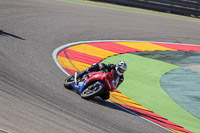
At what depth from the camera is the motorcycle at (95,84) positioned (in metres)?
8.61

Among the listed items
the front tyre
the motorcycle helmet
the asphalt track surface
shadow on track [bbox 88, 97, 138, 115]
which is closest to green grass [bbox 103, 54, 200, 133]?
shadow on track [bbox 88, 97, 138, 115]

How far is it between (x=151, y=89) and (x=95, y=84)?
316cm

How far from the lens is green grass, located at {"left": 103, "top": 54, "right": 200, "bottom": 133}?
9.70m

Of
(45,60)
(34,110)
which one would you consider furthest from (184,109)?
(34,110)

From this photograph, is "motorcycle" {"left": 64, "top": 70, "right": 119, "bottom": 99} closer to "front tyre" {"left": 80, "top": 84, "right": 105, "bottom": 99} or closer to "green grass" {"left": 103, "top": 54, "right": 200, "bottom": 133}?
"front tyre" {"left": 80, "top": 84, "right": 105, "bottom": 99}

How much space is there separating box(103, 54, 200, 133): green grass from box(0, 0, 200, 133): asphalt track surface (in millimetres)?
1448

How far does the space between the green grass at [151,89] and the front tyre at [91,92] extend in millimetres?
1836

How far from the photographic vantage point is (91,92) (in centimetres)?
867

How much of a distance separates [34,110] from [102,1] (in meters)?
18.4

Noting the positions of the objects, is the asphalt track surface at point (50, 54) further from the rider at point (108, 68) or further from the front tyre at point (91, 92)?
the rider at point (108, 68)

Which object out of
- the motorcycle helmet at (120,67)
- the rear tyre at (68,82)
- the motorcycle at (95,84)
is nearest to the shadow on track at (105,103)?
the motorcycle at (95,84)

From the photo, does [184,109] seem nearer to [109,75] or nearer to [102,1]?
[109,75]

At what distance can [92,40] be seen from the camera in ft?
49.2

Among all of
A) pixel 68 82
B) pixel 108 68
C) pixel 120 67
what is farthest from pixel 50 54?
pixel 120 67
